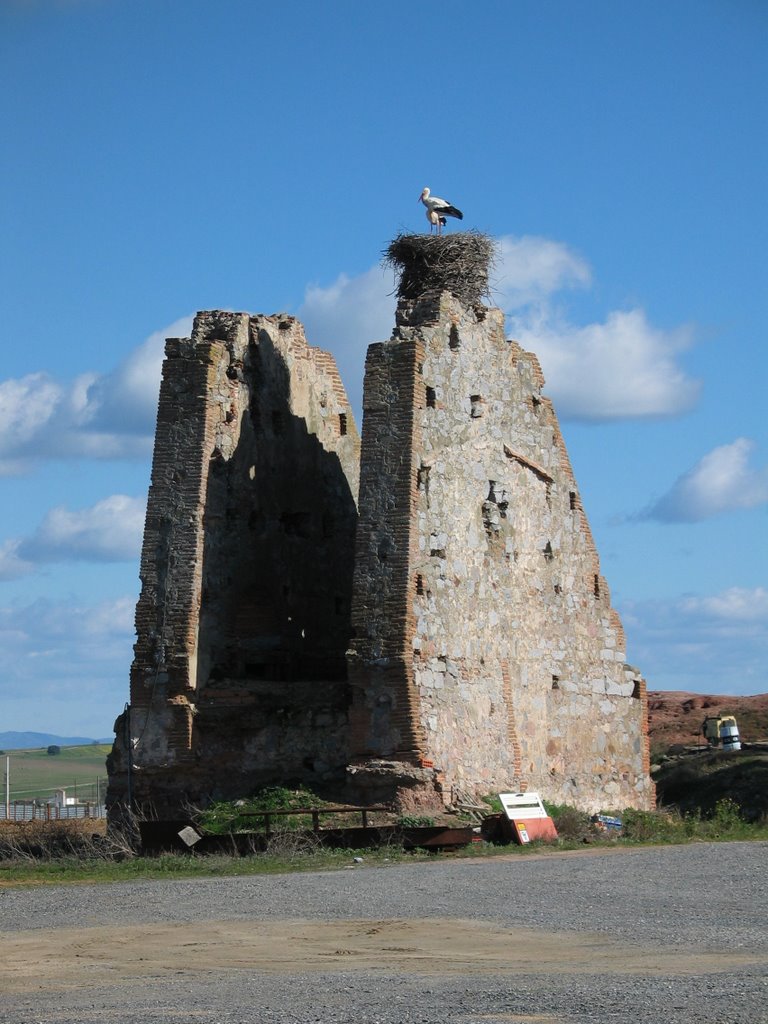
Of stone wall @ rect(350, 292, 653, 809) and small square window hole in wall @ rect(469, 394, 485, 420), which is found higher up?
small square window hole in wall @ rect(469, 394, 485, 420)

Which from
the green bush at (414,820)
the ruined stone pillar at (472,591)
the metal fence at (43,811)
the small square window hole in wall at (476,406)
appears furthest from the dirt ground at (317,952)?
the metal fence at (43,811)

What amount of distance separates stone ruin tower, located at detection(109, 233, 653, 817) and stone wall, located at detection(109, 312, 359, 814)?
1.3 inches

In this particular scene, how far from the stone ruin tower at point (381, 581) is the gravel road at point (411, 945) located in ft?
11.8

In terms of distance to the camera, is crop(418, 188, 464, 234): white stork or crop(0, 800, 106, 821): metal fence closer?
crop(418, 188, 464, 234): white stork

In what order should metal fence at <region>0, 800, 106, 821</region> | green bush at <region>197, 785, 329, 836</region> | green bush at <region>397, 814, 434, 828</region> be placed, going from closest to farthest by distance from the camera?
green bush at <region>397, 814, 434, 828</region>, green bush at <region>197, 785, 329, 836</region>, metal fence at <region>0, 800, 106, 821</region>

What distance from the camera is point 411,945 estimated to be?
13.8 metres

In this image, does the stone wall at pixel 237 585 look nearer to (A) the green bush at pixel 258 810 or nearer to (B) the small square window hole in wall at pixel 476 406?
(A) the green bush at pixel 258 810

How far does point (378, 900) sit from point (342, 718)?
7254 mm

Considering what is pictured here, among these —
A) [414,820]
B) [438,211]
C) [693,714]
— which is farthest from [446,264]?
[693,714]

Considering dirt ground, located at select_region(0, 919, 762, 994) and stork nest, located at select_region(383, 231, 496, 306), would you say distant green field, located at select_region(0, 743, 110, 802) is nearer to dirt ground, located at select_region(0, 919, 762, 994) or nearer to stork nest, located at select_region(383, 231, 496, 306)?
stork nest, located at select_region(383, 231, 496, 306)

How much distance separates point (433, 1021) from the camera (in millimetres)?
10234

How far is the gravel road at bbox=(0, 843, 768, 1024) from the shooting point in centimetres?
1080

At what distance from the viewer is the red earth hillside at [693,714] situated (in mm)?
46156

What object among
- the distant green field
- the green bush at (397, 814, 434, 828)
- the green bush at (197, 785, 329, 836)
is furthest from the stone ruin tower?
the distant green field
